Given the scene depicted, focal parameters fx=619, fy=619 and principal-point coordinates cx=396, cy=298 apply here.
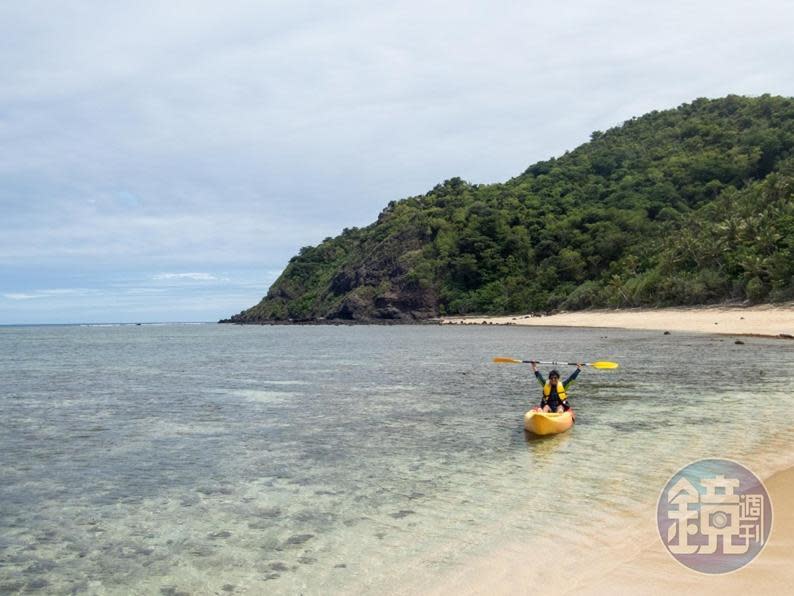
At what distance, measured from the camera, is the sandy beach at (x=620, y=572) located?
20.2ft

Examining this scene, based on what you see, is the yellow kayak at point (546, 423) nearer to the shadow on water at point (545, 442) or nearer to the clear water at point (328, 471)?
the shadow on water at point (545, 442)

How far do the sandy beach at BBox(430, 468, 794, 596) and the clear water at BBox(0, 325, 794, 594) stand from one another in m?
0.48

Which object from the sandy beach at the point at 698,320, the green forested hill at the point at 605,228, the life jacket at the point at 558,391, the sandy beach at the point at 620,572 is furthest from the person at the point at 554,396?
the green forested hill at the point at 605,228

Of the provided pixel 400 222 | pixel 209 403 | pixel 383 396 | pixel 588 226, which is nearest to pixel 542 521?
pixel 383 396

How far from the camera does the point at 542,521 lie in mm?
8930

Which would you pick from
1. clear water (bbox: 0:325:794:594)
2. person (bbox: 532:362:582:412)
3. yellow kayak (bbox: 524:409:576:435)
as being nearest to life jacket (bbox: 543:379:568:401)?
person (bbox: 532:362:582:412)

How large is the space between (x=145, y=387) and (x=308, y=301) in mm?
149317

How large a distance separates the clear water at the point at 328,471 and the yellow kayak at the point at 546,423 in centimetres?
33

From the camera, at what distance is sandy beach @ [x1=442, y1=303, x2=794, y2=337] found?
53.6 meters

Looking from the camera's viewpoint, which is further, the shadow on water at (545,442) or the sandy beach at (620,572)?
the shadow on water at (545,442)

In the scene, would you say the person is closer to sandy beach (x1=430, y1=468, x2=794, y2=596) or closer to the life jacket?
the life jacket

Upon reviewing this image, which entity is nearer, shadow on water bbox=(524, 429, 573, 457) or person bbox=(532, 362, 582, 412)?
shadow on water bbox=(524, 429, 573, 457)

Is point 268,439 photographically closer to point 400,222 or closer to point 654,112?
point 400,222

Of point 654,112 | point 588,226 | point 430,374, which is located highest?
point 654,112
